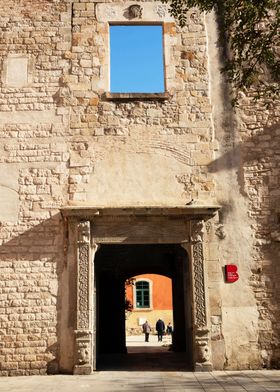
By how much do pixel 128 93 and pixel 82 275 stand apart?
343 centimetres

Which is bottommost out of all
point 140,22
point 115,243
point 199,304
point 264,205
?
point 199,304

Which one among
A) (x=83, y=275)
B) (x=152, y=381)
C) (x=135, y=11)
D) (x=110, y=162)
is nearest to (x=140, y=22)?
(x=135, y=11)

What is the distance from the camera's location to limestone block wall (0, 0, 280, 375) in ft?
24.2

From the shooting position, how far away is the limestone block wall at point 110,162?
7367 mm

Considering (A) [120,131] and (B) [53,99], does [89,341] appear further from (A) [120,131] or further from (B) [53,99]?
(B) [53,99]

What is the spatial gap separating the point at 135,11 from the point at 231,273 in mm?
5284

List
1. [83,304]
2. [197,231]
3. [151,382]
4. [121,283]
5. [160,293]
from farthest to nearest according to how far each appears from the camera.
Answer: [160,293] < [121,283] < [197,231] < [83,304] < [151,382]

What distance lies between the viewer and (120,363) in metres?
8.77

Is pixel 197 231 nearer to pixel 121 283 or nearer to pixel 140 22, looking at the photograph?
pixel 140 22

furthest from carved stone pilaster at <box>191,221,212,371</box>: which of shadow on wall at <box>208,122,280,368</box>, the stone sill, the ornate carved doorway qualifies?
the stone sill

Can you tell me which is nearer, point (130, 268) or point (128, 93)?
point (128, 93)

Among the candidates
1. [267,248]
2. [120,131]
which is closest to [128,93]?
[120,131]

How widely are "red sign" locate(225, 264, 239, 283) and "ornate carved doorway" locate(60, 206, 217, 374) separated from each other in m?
→ 0.40

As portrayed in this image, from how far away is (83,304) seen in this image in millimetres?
7262
